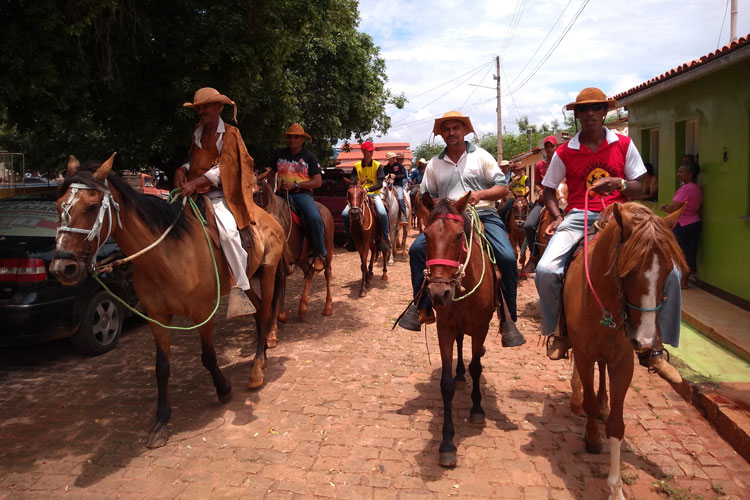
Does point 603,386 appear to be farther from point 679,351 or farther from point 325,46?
point 325,46

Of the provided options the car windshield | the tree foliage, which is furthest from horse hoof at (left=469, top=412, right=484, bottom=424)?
the tree foliage

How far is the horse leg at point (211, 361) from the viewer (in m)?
5.04

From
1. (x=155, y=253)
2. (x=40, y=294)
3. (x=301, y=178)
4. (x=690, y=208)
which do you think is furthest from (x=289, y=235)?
(x=690, y=208)

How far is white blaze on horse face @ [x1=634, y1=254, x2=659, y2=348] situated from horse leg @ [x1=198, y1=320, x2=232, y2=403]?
3.67 metres

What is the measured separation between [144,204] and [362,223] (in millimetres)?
6049

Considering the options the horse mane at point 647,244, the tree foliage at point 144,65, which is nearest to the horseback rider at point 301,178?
Answer: the tree foliage at point 144,65

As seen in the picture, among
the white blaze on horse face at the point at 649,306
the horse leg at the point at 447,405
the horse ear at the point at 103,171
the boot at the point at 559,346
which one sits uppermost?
the horse ear at the point at 103,171

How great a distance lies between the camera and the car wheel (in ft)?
20.5

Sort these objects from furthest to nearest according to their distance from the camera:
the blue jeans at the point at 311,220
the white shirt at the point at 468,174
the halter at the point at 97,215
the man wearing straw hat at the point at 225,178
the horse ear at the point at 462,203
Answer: the blue jeans at the point at 311,220, the man wearing straw hat at the point at 225,178, the white shirt at the point at 468,174, the horse ear at the point at 462,203, the halter at the point at 97,215

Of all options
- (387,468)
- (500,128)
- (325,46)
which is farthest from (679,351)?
(500,128)

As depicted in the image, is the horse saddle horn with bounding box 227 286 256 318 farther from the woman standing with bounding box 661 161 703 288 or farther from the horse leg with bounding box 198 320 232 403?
the woman standing with bounding box 661 161 703 288

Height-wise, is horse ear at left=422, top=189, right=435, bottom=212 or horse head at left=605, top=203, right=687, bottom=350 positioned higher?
horse ear at left=422, top=189, right=435, bottom=212

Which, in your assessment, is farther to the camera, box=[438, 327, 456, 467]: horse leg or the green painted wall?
the green painted wall

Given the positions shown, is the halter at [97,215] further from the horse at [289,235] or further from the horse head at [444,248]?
the horse at [289,235]
